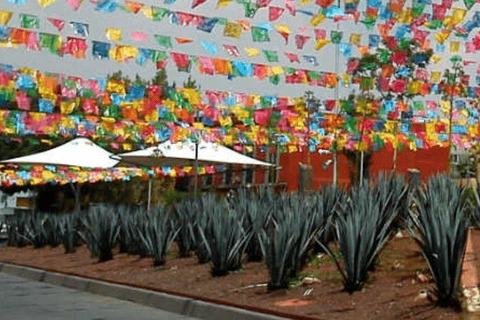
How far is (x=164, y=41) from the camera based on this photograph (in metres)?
19.5

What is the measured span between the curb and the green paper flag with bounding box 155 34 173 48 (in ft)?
21.6

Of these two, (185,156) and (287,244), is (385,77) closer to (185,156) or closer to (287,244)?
(185,156)

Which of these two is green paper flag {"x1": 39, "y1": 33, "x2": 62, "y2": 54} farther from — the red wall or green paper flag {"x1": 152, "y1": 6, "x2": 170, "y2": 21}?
the red wall

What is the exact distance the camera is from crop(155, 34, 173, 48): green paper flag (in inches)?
766

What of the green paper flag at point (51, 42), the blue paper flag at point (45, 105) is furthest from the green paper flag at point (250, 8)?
the blue paper flag at point (45, 105)

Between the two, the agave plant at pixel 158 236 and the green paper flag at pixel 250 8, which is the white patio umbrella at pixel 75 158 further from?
the agave plant at pixel 158 236

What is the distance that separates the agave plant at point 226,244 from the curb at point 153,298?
3.59 feet

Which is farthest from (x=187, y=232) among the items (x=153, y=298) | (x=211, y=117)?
(x=211, y=117)

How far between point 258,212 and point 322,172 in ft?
161

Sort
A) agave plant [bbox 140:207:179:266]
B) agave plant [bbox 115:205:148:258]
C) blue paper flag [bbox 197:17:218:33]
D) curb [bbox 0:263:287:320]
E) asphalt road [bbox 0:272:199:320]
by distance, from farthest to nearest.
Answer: blue paper flag [bbox 197:17:218:33]
agave plant [bbox 115:205:148:258]
agave plant [bbox 140:207:179:266]
asphalt road [bbox 0:272:199:320]
curb [bbox 0:263:287:320]

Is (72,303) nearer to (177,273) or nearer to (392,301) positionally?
(177,273)

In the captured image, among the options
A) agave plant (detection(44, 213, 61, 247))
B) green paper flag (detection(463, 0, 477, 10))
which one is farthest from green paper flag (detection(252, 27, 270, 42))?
agave plant (detection(44, 213, 61, 247))

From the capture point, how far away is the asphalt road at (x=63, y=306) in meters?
9.47

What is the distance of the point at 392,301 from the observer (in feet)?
27.8
